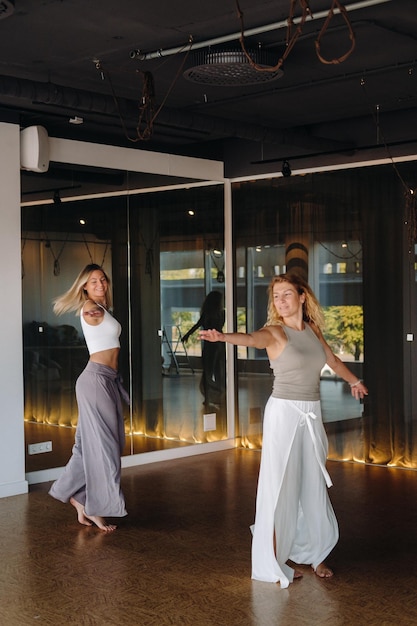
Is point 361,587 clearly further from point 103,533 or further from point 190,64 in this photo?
point 190,64

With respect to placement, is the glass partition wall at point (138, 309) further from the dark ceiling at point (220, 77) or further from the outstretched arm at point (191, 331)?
the dark ceiling at point (220, 77)

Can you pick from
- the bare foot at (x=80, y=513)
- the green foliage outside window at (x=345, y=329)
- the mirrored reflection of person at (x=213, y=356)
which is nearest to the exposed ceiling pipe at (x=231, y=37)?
the bare foot at (x=80, y=513)

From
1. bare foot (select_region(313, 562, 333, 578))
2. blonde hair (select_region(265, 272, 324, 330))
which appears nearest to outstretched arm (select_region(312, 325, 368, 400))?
blonde hair (select_region(265, 272, 324, 330))

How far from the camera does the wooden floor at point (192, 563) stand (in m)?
4.04

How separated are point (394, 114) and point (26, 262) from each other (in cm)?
337

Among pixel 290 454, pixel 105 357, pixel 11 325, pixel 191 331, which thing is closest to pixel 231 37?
pixel 105 357

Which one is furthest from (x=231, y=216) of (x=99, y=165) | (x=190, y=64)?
(x=190, y=64)

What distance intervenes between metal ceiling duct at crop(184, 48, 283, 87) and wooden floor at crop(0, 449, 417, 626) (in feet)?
9.29

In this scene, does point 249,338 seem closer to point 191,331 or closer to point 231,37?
point 231,37

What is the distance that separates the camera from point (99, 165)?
293 inches

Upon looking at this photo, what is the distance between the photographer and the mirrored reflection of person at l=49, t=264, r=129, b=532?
18.3 ft

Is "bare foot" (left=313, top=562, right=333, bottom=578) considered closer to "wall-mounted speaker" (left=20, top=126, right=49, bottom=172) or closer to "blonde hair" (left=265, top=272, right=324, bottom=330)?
"blonde hair" (left=265, top=272, right=324, bottom=330)

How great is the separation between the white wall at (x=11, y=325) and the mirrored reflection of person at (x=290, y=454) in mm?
2780

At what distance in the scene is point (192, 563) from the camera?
15.8 feet
